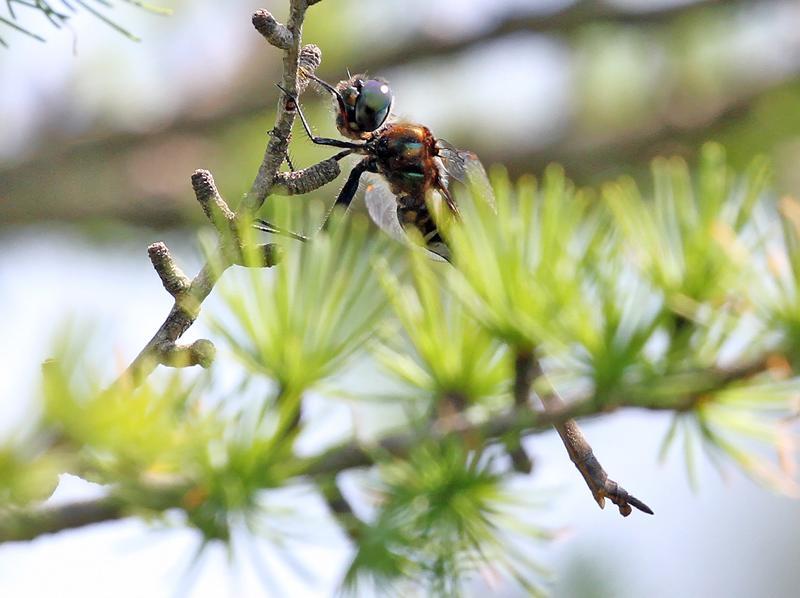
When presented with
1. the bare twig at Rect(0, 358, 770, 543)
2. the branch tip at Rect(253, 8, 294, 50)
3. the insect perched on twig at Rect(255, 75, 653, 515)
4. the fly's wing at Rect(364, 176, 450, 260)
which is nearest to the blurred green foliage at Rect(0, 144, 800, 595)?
the bare twig at Rect(0, 358, 770, 543)

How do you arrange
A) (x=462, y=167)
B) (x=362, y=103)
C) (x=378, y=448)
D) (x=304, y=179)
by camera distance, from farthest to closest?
(x=462, y=167)
(x=362, y=103)
(x=304, y=179)
(x=378, y=448)

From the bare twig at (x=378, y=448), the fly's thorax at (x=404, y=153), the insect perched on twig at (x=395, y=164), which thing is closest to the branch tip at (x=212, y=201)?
the bare twig at (x=378, y=448)

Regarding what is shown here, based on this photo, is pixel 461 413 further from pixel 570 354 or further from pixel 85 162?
pixel 85 162

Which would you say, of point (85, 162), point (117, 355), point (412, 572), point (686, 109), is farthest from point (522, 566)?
point (85, 162)

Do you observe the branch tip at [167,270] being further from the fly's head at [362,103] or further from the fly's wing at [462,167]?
the fly's wing at [462,167]

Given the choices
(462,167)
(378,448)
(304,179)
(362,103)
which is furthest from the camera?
(462,167)

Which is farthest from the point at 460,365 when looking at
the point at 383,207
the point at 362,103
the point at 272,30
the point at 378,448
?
the point at 383,207

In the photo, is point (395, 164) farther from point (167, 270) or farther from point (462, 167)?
point (167, 270)
